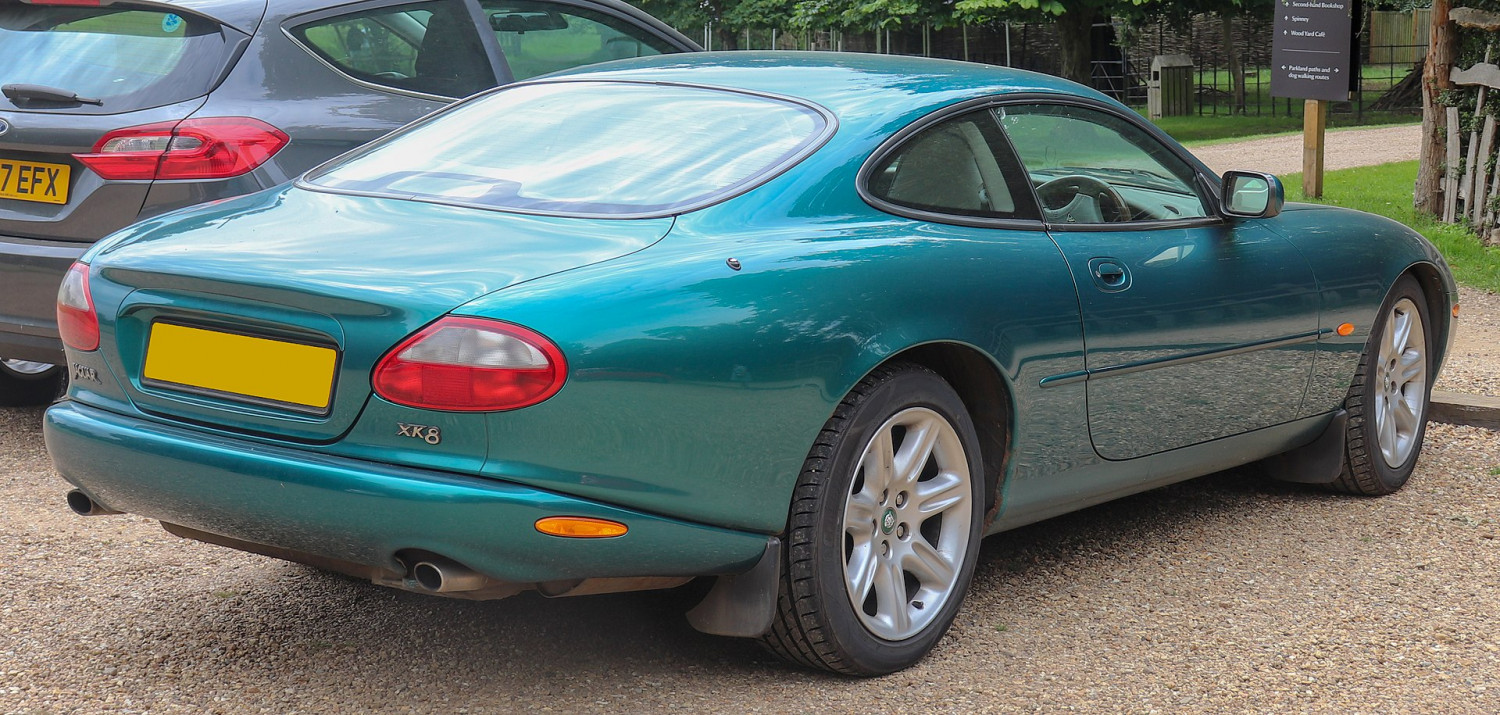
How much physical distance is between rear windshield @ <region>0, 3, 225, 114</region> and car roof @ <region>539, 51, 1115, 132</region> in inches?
64.6

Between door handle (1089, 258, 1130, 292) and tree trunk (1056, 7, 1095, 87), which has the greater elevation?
door handle (1089, 258, 1130, 292)

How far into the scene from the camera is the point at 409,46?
19.7ft

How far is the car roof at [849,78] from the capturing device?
12.2 feet

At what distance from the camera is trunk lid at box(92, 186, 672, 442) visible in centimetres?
284

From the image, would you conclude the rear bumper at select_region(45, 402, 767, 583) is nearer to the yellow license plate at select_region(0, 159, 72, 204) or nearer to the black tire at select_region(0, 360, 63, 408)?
the yellow license plate at select_region(0, 159, 72, 204)

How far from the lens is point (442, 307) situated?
2.79 m

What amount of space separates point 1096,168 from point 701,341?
69.5 inches

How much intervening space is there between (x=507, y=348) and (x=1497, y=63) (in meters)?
9.41

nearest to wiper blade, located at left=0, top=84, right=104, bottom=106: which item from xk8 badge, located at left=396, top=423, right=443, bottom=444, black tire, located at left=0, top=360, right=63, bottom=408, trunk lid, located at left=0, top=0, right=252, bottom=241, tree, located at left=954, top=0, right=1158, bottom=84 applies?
trunk lid, located at left=0, top=0, right=252, bottom=241

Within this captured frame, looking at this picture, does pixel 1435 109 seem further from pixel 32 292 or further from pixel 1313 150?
pixel 32 292

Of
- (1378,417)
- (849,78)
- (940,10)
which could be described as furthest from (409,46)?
(940,10)

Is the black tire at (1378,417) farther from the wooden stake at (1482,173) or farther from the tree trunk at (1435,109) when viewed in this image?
the tree trunk at (1435,109)

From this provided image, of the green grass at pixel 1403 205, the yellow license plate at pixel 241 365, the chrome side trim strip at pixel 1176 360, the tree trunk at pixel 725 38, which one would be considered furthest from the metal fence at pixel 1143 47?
the yellow license plate at pixel 241 365

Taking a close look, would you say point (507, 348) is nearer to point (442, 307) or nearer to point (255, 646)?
point (442, 307)
